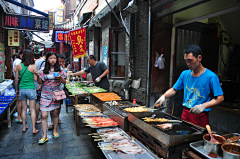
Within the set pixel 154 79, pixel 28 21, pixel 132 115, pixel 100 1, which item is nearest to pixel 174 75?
pixel 154 79

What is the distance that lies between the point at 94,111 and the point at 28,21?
856 cm

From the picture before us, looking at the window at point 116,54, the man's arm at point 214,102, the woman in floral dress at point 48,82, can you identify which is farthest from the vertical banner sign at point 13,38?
the man's arm at point 214,102

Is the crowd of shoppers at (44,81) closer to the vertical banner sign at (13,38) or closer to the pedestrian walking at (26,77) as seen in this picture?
the pedestrian walking at (26,77)

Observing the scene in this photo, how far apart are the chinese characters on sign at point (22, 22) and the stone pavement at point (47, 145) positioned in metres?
6.57

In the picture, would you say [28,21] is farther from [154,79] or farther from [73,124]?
[154,79]

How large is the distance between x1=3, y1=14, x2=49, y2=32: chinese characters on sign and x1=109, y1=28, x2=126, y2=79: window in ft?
17.2

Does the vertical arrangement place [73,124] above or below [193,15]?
below

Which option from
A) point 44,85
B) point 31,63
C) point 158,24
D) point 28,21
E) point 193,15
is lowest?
point 44,85

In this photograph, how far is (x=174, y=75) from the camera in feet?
21.3

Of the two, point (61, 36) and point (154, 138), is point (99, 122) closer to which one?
point (154, 138)

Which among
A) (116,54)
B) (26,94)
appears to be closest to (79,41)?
(116,54)

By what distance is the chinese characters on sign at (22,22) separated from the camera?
31.6 feet

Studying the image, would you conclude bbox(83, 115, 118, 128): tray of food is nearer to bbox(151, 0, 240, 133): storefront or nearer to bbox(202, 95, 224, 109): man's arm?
bbox(202, 95, 224, 109): man's arm

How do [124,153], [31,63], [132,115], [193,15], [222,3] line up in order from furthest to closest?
[193,15] → [222,3] → [31,63] → [132,115] → [124,153]
